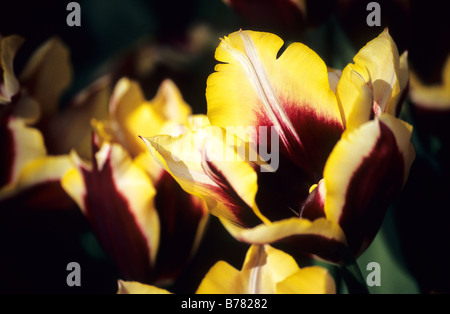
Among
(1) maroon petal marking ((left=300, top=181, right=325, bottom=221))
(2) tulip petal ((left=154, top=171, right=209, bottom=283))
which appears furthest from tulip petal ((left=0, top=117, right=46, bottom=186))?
(1) maroon petal marking ((left=300, top=181, right=325, bottom=221))

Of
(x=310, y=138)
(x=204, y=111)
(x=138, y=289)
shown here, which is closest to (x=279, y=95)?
(x=310, y=138)

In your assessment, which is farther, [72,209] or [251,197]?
[72,209]

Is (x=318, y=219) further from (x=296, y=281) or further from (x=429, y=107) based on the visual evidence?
(x=429, y=107)

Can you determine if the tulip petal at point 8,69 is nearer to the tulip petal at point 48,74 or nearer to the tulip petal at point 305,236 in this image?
the tulip petal at point 48,74

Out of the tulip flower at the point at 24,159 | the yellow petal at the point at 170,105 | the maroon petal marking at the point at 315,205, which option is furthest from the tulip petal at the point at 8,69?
the maroon petal marking at the point at 315,205

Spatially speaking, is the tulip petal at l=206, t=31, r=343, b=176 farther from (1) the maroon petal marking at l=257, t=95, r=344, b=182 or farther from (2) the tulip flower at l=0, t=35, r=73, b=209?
(2) the tulip flower at l=0, t=35, r=73, b=209
